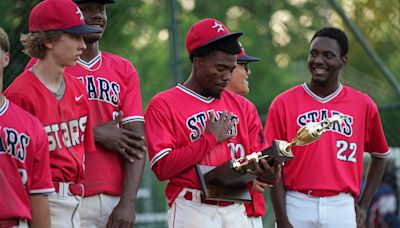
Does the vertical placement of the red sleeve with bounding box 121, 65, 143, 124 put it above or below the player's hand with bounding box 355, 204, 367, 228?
above

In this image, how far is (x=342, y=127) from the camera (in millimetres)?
7020

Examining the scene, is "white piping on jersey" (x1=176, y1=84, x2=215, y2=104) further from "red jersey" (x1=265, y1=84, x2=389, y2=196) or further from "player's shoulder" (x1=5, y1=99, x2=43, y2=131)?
"player's shoulder" (x1=5, y1=99, x2=43, y2=131)

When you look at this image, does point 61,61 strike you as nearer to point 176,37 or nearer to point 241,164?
point 241,164

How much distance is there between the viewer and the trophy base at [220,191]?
5840mm

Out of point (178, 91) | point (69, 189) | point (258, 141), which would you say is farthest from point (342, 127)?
point (69, 189)

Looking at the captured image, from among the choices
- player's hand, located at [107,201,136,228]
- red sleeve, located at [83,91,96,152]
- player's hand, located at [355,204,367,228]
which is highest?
red sleeve, located at [83,91,96,152]

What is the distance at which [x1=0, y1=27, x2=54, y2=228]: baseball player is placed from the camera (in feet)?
15.3

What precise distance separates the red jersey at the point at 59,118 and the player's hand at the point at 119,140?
0.25 metres

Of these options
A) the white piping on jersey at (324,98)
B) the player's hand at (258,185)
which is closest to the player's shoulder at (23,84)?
the player's hand at (258,185)

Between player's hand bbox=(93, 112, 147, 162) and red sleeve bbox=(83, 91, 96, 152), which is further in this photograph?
player's hand bbox=(93, 112, 147, 162)

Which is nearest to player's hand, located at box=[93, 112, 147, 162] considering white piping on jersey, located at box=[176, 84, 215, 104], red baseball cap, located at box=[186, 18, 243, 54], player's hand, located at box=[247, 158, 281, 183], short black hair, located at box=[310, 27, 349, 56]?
white piping on jersey, located at box=[176, 84, 215, 104]

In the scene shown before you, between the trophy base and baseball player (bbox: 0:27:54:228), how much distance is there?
1224 millimetres

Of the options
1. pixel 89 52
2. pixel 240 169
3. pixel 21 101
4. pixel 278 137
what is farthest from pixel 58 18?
pixel 278 137

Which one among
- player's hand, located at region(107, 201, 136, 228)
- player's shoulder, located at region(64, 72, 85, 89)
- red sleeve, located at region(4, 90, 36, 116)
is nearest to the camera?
red sleeve, located at region(4, 90, 36, 116)
